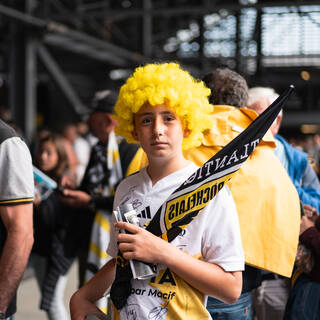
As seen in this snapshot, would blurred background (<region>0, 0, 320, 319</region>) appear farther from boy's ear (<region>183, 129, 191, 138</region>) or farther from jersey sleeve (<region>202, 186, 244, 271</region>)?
jersey sleeve (<region>202, 186, 244, 271</region>)

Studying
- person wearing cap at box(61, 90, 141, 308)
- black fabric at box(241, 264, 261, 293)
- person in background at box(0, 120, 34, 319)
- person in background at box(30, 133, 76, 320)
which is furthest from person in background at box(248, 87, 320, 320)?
person in background at box(30, 133, 76, 320)

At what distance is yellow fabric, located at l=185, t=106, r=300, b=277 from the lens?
205cm

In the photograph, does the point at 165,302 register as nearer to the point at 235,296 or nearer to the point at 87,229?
the point at 235,296

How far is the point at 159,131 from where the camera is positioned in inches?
68.7

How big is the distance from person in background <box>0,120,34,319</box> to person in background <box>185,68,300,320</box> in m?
0.66

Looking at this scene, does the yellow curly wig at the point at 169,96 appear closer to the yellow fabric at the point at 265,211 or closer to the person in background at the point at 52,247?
the yellow fabric at the point at 265,211

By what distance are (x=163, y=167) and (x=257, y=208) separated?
0.48 meters

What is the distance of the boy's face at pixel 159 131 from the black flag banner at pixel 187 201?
13 centimetres

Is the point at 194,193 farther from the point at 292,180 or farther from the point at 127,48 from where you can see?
the point at 127,48

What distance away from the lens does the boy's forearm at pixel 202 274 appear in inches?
63.0

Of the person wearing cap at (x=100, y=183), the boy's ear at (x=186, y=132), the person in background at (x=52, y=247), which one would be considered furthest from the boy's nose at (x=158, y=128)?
the person in background at (x=52, y=247)

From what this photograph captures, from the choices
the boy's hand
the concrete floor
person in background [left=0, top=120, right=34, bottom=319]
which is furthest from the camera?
the concrete floor

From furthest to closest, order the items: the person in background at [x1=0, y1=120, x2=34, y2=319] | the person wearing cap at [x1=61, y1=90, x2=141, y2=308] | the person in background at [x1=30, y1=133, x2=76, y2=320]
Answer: the person in background at [x1=30, y1=133, x2=76, y2=320] → the person wearing cap at [x1=61, y1=90, x2=141, y2=308] → the person in background at [x1=0, y1=120, x2=34, y2=319]

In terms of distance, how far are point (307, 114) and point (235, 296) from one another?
23.1m
